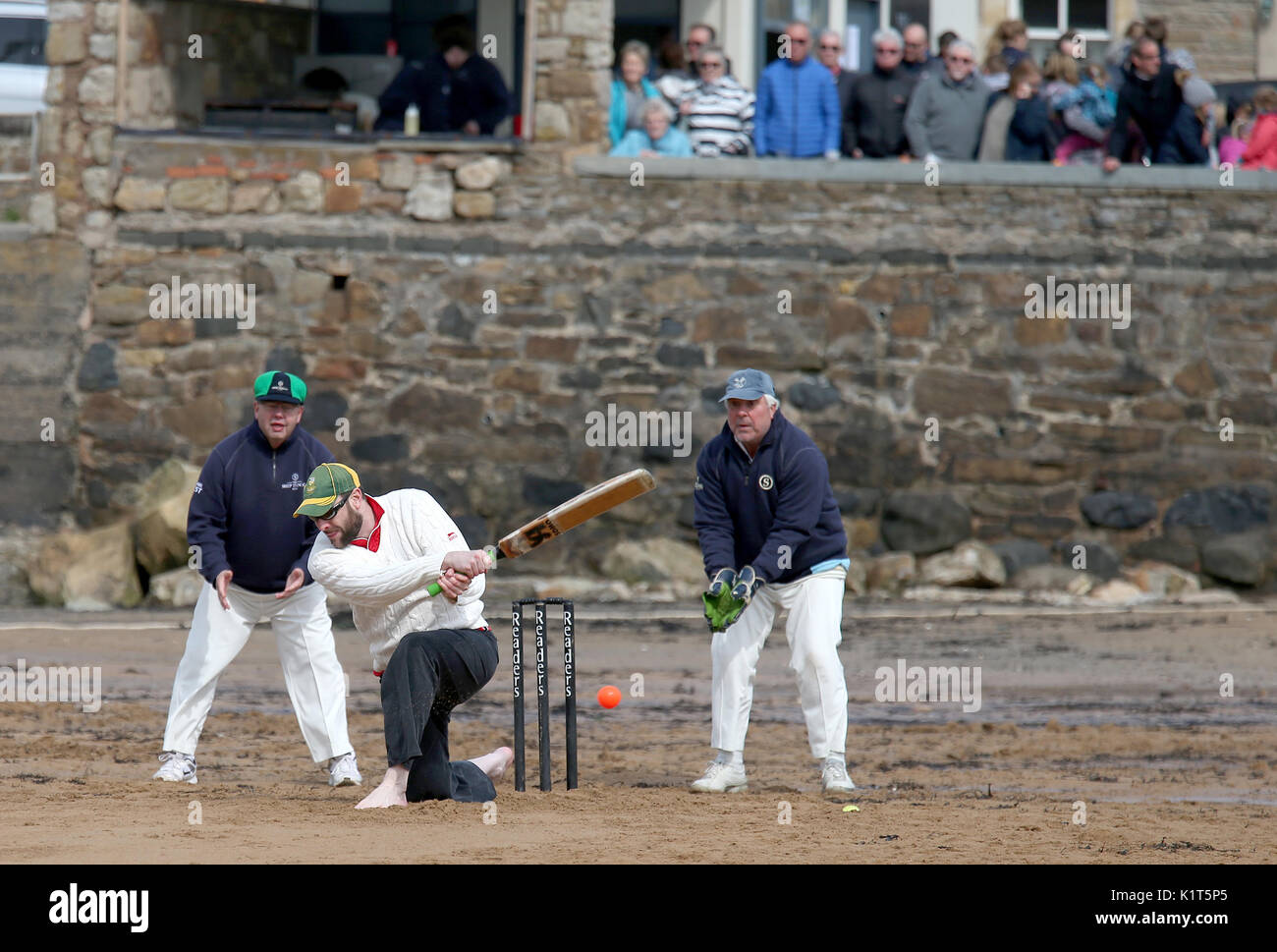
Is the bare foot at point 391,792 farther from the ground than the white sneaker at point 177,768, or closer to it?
farther from the ground

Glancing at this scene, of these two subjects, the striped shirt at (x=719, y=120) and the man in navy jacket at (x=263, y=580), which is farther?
the striped shirt at (x=719, y=120)

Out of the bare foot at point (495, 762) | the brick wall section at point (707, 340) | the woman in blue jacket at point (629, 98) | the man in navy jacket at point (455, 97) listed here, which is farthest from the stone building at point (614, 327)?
the bare foot at point (495, 762)

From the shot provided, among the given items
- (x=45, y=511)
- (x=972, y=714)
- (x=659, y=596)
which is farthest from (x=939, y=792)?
(x=45, y=511)

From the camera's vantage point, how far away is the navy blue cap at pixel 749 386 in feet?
26.9

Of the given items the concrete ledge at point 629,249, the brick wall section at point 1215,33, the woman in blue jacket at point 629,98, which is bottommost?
the concrete ledge at point 629,249

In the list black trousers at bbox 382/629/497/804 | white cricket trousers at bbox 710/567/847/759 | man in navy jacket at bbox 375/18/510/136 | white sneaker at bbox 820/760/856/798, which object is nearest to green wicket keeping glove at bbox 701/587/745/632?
white cricket trousers at bbox 710/567/847/759

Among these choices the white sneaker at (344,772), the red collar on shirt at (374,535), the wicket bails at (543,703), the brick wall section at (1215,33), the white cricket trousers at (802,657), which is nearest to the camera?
the red collar on shirt at (374,535)

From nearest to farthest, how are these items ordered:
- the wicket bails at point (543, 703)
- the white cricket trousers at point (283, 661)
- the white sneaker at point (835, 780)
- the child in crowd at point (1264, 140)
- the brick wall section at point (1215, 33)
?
the wicket bails at point (543, 703) → the white sneaker at point (835, 780) → the white cricket trousers at point (283, 661) → the child in crowd at point (1264, 140) → the brick wall section at point (1215, 33)

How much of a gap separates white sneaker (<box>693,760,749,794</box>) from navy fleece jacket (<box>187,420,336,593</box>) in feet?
7.04

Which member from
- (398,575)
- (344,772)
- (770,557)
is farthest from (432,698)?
(770,557)

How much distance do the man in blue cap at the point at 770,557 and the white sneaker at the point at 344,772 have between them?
5.28ft

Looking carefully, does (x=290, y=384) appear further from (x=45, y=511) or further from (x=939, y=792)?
(x=45, y=511)

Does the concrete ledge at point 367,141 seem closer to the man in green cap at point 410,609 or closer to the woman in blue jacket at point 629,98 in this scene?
the woman in blue jacket at point 629,98

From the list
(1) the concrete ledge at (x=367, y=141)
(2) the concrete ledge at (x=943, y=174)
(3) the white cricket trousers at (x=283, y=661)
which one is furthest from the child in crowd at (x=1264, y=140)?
(3) the white cricket trousers at (x=283, y=661)
